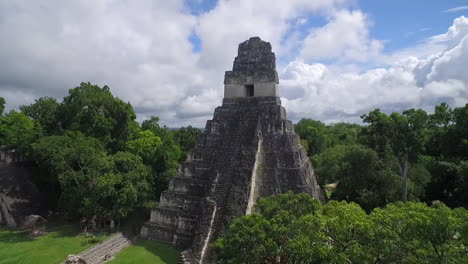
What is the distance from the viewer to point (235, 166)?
51.3 ft

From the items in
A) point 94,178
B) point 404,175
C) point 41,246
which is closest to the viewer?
point 41,246

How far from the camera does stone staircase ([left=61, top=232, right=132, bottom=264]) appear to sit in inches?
586

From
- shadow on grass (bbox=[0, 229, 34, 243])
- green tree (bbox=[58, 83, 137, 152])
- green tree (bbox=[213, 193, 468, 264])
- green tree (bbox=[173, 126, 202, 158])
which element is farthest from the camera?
green tree (bbox=[173, 126, 202, 158])

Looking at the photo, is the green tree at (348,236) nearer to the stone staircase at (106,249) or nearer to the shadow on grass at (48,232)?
the stone staircase at (106,249)

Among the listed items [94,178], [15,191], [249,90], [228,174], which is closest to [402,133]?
[249,90]

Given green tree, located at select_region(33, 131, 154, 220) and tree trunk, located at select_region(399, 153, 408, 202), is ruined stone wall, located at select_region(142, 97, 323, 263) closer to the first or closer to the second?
green tree, located at select_region(33, 131, 154, 220)

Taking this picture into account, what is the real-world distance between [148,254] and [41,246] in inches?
251

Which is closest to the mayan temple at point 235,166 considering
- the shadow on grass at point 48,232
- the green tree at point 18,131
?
the shadow on grass at point 48,232

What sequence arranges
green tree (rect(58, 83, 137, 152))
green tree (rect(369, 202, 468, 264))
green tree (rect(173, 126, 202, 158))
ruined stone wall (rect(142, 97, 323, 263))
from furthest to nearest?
green tree (rect(173, 126, 202, 158))
green tree (rect(58, 83, 137, 152))
ruined stone wall (rect(142, 97, 323, 263))
green tree (rect(369, 202, 468, 264))

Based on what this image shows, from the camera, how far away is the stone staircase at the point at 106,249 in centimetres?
1489

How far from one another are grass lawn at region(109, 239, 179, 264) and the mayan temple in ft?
1.52

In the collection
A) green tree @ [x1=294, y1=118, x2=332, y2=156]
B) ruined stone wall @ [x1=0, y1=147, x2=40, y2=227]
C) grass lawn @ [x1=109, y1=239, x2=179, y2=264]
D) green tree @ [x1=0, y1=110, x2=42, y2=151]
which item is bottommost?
grass lawn @ [x1=109, y1=239, x2=179, y2=264]

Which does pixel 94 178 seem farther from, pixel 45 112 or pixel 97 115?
pixel 45 112

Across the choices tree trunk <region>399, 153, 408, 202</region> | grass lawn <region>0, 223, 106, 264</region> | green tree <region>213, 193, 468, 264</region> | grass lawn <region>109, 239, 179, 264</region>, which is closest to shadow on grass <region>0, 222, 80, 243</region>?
grass lawn <region>0, 223, 106, 264</region>
